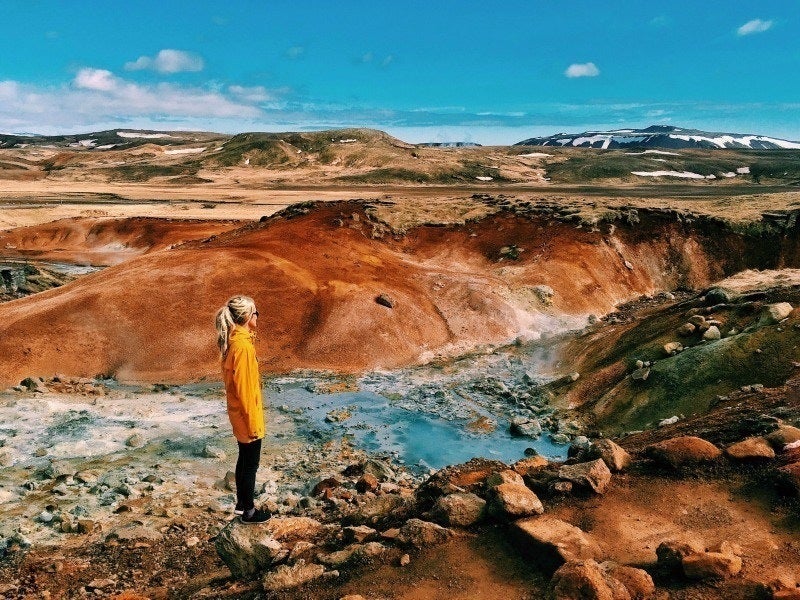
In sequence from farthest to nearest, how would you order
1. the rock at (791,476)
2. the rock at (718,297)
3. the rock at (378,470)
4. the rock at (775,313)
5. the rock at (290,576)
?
the rock at (718,297)
the rock at (775,313)
the rock at (378,470)
the rock at (791,476)
the rock at (290,576)

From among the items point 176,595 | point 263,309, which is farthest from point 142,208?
point 176,595

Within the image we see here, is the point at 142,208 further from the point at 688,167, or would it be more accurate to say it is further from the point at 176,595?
the point at 688,167

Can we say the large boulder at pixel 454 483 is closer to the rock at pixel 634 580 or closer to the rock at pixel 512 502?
the rock at pixel 512 502

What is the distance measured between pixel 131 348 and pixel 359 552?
52.4 ft

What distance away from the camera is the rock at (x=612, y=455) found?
799cm

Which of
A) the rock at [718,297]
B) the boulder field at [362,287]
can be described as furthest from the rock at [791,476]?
the boulder field at [362,287]

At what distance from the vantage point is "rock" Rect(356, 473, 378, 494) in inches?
455

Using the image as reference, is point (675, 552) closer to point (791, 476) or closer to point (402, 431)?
point (791, 476)

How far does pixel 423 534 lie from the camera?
268 inches

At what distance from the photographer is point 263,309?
890 inches

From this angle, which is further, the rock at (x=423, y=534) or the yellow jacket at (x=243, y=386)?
the yellow jacket at (x=243, y=386)

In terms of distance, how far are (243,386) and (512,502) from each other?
327 centimetres

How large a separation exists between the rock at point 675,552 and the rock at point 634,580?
217 mm

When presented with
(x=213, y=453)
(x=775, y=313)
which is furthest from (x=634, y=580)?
(x=775, y=313)
